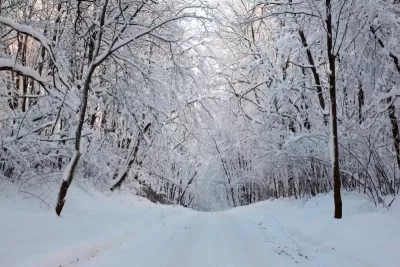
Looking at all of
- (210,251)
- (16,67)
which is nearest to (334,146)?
(210,251)

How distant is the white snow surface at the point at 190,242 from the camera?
4.97 meters

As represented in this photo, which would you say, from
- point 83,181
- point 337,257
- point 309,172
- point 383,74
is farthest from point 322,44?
Answer: point 83,181

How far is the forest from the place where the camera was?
8.28m

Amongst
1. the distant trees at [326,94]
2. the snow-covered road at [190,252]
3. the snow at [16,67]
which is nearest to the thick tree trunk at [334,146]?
the distant trees at [326,94]

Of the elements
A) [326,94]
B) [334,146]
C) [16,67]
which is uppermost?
[326,94]

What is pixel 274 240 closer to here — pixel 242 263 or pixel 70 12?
pixel 242 263

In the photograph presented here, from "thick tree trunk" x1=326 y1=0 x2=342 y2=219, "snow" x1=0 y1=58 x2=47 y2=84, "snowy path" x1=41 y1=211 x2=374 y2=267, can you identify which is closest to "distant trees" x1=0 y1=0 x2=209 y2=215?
"snow" x1=0 y1=58 x2=47 y2=84

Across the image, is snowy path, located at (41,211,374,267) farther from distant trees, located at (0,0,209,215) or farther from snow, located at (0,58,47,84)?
snow, located at (0,58,47,84)

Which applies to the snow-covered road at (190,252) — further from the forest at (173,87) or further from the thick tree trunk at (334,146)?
the forest at (173,87)

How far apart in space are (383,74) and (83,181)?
10006 millimetres

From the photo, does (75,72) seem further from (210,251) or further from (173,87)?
(210,251)

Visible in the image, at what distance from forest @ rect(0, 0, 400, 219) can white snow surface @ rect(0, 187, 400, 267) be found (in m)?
0.91

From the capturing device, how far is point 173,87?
40.4 ft

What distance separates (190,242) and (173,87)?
642 cm
